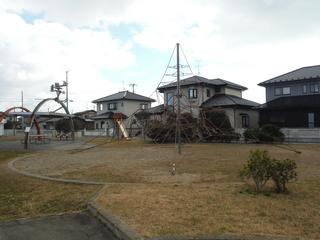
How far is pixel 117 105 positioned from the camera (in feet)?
158

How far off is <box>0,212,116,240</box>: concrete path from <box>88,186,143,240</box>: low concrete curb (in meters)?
0.08

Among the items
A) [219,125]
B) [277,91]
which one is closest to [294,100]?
[277,91]

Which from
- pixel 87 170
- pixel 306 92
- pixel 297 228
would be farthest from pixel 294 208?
pixel 306 92

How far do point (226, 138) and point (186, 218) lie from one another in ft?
70.3

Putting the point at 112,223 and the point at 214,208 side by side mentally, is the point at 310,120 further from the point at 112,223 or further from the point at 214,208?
the point at 112,223

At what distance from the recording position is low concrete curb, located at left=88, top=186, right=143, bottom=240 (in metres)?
4.70

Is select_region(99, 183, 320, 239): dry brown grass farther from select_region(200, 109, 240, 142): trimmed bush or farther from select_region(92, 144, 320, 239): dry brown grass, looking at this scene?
select_region(200, 109, 240, 142): trimmed bush

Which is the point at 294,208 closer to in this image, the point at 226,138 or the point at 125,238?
the point at 125,238

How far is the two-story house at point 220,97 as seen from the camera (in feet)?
104

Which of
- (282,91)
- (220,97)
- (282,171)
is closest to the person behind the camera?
(282,171)

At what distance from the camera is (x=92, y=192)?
7.59 metres

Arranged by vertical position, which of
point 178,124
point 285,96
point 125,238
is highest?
point 285,96

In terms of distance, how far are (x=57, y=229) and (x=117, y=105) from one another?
43.2m

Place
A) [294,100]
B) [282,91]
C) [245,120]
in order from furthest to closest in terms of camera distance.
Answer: [245,120]
[282,91]
[294,100]
